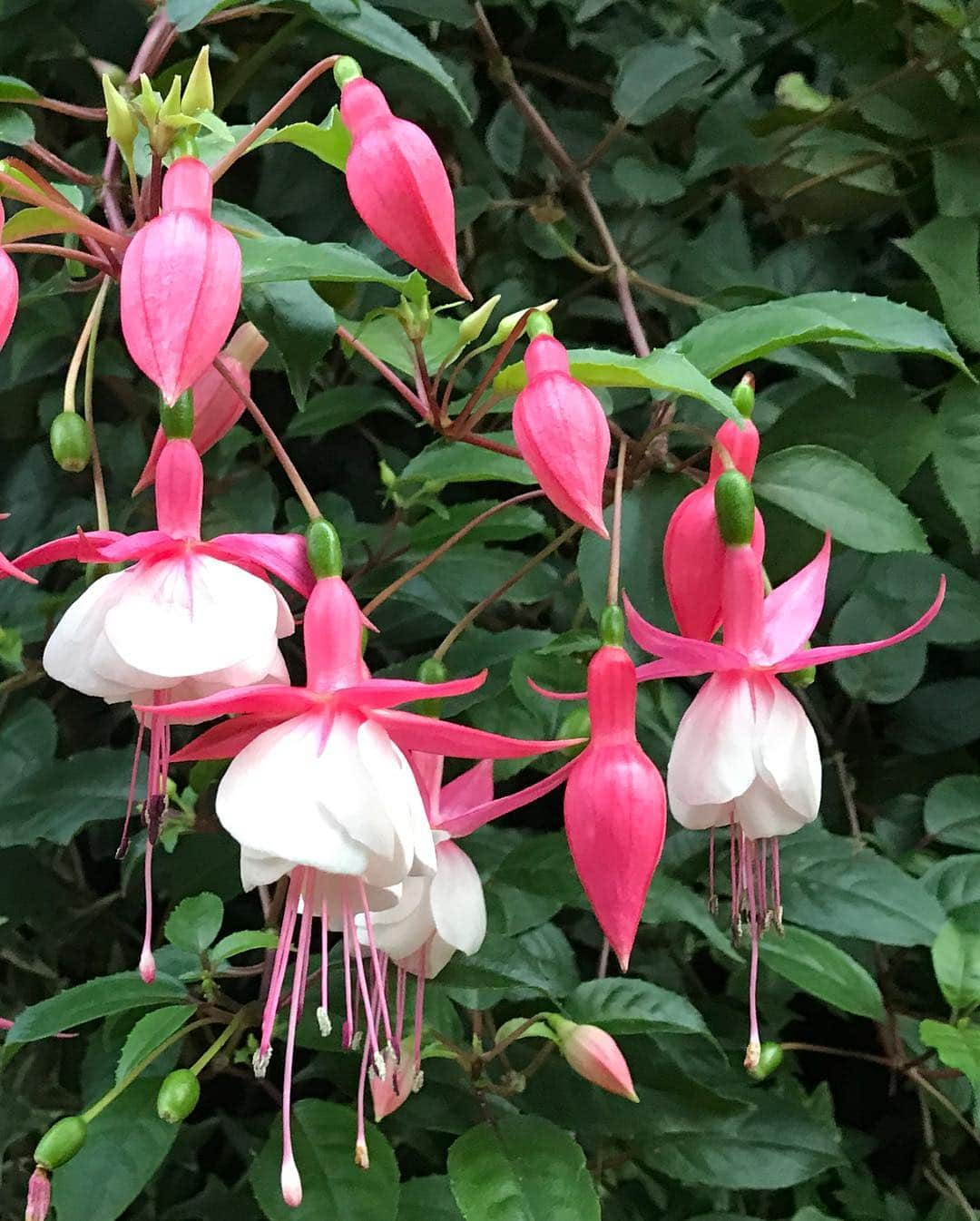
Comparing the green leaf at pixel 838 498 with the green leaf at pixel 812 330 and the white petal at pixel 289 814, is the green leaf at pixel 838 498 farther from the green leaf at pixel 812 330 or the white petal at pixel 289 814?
the white petal at pixel 289 814

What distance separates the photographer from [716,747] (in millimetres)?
429

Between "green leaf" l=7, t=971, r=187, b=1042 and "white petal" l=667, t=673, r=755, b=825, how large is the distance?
305mm

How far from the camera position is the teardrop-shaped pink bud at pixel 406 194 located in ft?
1.33

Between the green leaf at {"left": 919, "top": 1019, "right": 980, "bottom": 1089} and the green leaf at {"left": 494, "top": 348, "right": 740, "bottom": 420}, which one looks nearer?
the green leaf at {"left": 494, "top": 348, "right": 740, "bottom": 420}

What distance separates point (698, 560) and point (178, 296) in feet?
0.80

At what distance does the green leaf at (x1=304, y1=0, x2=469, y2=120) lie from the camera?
53 centimetres

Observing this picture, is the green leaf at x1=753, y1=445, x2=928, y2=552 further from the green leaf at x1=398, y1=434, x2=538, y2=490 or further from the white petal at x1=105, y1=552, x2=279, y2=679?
the white petal at x1=105, y1=552, x2=279, y2=679

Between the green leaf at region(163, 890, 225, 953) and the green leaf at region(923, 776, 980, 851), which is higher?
the green leaf at region(163, 890, 225, 953)

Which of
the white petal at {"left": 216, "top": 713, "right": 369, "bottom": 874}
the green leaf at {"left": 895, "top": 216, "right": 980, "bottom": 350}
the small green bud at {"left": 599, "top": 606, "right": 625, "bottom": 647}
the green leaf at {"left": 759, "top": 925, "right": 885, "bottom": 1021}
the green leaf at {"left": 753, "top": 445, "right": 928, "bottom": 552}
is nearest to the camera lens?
the white petal at {"left": 216, "top": 713, "right": 369, "bottom": 874}

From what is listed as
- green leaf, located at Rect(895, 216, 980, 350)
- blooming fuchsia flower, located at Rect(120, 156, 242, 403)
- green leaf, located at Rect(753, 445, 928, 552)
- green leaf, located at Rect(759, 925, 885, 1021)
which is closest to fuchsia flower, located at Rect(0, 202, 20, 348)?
blooming fuchsia flower, located at Rect(120, 156, 242, 403)

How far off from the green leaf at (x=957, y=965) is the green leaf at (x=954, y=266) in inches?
17.0

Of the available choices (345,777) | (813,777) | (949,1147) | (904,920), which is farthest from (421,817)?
(949,1147)

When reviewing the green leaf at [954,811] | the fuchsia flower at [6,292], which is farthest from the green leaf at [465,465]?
the green leaf at [954,811]

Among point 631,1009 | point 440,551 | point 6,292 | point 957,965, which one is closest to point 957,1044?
point 957,965
